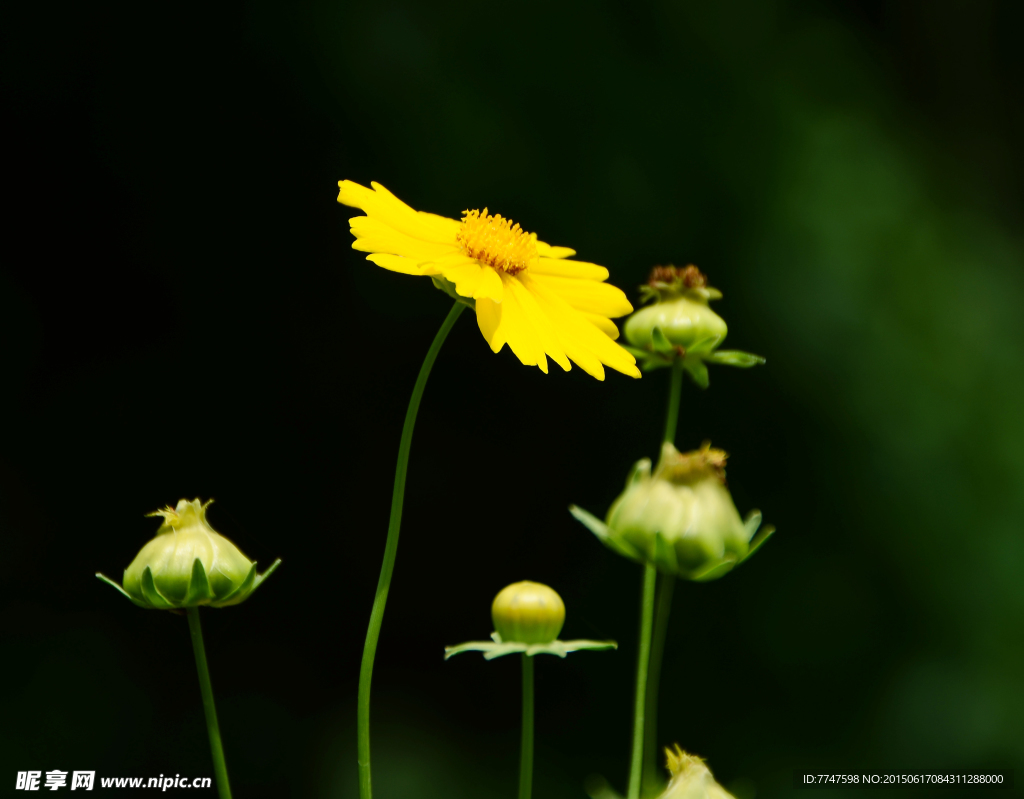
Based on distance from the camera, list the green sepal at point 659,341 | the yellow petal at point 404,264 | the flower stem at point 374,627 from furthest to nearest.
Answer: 1. the green sepal at point 659,341
2. the yellow petal at point 404,264
3. the flower stem at point 374,627

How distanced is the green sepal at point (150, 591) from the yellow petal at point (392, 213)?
236 mm

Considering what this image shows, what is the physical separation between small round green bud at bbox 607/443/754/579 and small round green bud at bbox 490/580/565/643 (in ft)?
0.41

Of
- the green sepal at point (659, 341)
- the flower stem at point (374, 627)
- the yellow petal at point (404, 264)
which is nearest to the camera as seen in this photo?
the flower stem at point (374, 627)

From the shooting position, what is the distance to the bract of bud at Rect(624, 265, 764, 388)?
2.00 feet

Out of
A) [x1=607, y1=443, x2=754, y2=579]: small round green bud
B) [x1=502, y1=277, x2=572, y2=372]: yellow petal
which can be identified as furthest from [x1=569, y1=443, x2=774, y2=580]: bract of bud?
[x1=502, y1=277, x2=572, y2=372]: yellow petal

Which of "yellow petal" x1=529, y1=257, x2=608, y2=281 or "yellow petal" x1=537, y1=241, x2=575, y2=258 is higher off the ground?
"yellow petal" x1=537, y1=241, x2=575, y2=258

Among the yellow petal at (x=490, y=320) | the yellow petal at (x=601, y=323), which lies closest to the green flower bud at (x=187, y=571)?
the yellow petal at (x=490, y=320)

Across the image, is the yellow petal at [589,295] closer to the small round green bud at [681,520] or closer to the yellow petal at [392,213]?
the yellow petal at [392,213]

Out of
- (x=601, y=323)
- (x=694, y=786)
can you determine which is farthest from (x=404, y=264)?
(x=694, y=786)

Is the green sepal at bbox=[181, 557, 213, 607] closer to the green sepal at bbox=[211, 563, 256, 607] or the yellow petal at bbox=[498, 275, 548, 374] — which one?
the green sepal at bbox=[211, 563, 256, 607]

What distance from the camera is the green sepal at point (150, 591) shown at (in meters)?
0.44

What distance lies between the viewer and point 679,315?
62cm

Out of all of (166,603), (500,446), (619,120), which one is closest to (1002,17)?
(619,120)

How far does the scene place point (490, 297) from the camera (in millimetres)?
511
